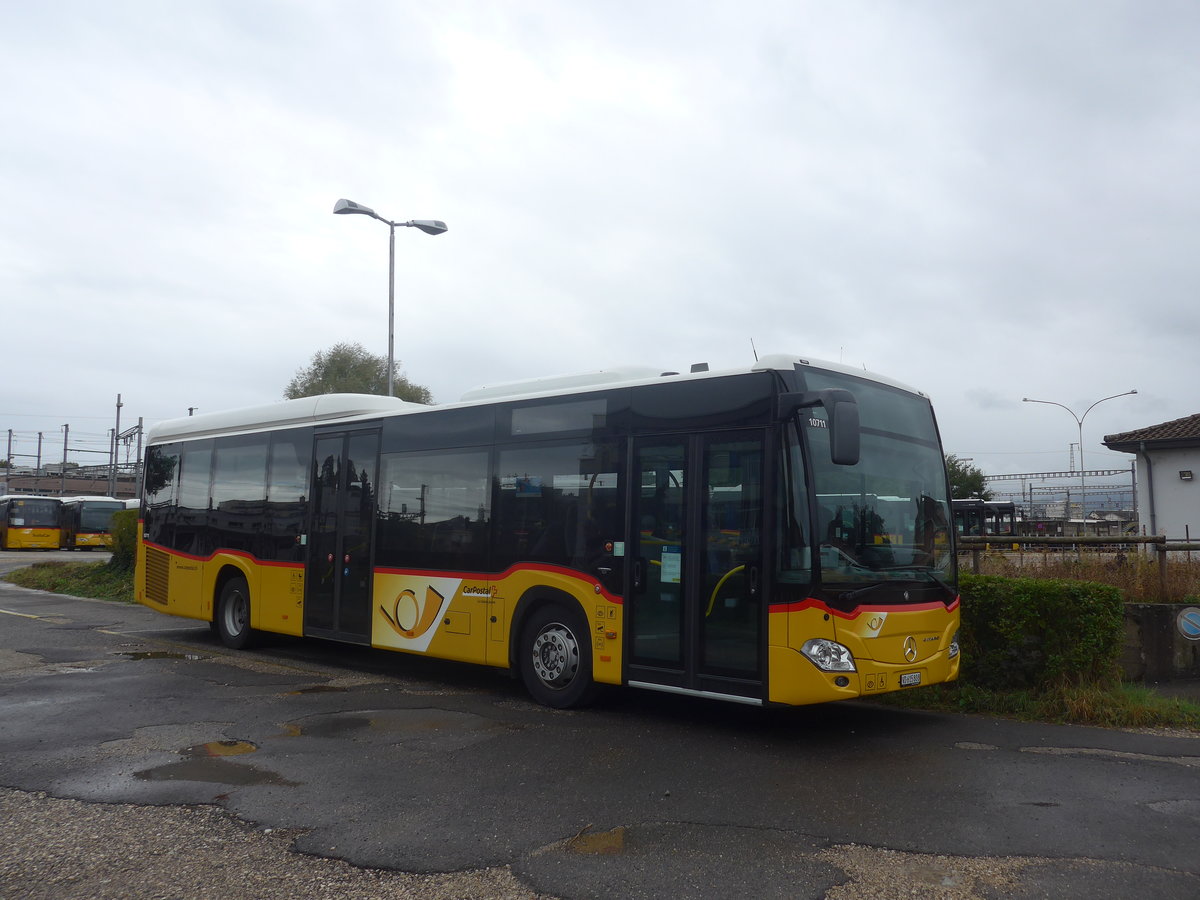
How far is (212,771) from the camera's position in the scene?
21.4 feet

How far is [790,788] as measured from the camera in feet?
20.3

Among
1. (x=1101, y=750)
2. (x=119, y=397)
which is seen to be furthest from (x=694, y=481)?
(x=119, y=397)

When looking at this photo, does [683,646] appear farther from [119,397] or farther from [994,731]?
[119,397]

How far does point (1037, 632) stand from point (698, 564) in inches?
146

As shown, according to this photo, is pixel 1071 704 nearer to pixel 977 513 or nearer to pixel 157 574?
pixel 157 574

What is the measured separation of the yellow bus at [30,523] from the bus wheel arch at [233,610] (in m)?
39.3

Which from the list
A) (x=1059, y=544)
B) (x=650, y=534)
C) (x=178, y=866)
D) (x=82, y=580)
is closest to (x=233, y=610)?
(x=650, y=534)

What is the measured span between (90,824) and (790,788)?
4195mm

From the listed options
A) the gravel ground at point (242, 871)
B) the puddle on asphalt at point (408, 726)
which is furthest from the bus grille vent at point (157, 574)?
the gravel ground at point (242, 871)

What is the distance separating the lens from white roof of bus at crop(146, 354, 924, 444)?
796 centimetres

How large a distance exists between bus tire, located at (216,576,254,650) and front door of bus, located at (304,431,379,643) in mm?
1658

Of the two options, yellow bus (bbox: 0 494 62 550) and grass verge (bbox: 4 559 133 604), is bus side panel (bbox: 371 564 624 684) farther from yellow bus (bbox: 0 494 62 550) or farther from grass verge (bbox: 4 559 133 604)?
yellow bus (bbox: 0 494 62 550)

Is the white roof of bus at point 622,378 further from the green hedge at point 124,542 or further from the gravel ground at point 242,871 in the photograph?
the green hedge at point 124,542

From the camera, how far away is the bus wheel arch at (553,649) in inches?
334
